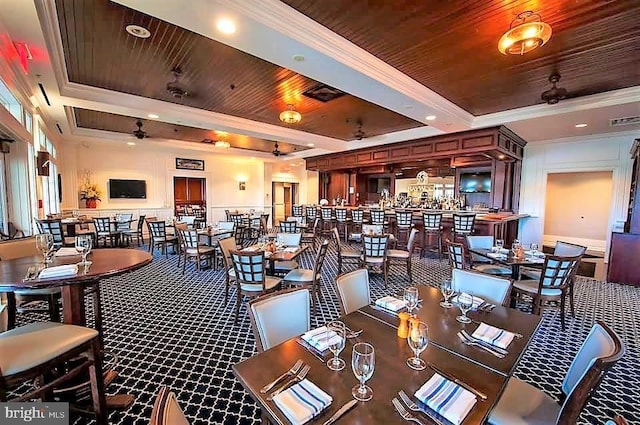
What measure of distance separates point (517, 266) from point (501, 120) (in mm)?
3412

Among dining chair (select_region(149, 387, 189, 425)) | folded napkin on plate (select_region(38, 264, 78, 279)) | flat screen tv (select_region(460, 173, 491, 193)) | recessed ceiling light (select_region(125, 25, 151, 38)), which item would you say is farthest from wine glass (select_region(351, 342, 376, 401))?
flat screen tv (select_region(460, 173, 491, 193))

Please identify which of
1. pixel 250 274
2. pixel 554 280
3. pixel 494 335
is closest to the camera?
pixel 494 335

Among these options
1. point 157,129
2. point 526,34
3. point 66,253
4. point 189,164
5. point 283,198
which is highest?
point 157,129

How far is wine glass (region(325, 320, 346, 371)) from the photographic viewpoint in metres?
1.38

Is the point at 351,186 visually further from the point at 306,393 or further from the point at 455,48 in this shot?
the point at 306,393

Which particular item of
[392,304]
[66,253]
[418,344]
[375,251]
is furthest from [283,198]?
[418,344]

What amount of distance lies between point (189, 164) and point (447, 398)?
12.0 m

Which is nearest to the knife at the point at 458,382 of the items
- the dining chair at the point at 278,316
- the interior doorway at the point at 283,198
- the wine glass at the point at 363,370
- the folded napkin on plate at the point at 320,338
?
the wine glass at the point at 363,370

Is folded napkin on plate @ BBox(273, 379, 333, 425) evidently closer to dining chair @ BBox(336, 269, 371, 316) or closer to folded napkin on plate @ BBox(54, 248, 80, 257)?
dining chair @ BBox(336, 269, 371, 316)

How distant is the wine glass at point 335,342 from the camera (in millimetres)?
1376

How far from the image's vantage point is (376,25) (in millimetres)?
2908

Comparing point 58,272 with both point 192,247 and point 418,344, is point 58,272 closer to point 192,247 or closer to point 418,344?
point 418,344

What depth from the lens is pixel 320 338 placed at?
1573 millimetres

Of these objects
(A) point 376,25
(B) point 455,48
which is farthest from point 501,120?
(A) point 376,25
